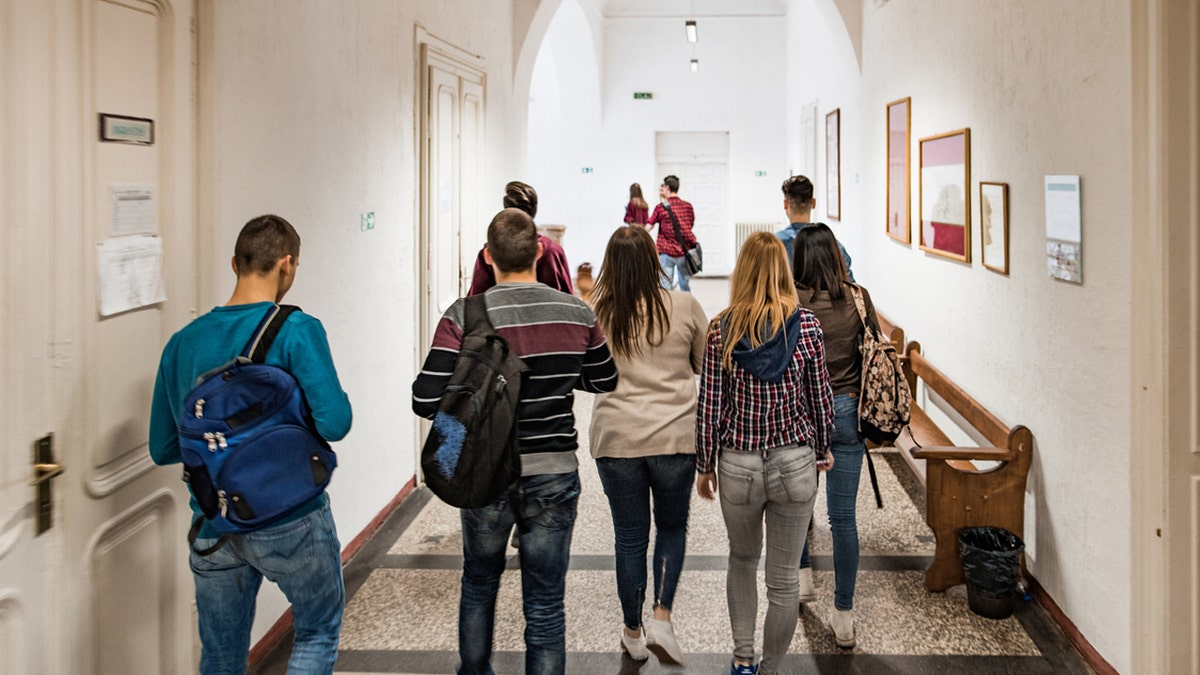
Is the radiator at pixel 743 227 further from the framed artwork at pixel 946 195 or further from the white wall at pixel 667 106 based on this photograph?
the framed artwork at pixel 946 195

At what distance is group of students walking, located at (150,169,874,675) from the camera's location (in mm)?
2297

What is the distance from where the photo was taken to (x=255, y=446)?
7.14 ft

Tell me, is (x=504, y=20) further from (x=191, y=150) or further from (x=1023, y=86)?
(x=191, y=150)

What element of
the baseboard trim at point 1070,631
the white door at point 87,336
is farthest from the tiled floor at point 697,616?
the white door at point 87,336

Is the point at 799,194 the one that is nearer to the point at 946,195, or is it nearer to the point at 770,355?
the point at 946,195

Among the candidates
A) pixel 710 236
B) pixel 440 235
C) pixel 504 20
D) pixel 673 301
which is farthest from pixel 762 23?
pixel 673 301

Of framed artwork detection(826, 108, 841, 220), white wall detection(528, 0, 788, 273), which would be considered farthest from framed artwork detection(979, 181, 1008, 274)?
white wall detection(528, 0, 788, 273)

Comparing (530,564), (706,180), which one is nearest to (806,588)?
(530,564)

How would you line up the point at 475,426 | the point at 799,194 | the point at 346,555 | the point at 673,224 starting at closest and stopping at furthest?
the point at 475,426 < the point at 346,555 < the point at 799,194 < the point at 673,224

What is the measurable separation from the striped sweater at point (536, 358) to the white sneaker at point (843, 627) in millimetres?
1444

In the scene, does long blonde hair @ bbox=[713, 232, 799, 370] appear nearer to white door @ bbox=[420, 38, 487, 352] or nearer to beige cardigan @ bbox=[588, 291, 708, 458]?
beige cardigan @ bbox=[588, 291, 708, 458]

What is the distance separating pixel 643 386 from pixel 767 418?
43 centimetres

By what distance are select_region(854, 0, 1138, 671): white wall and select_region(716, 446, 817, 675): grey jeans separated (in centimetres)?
106

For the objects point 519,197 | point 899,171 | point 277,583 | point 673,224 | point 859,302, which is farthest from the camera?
point 673,224
